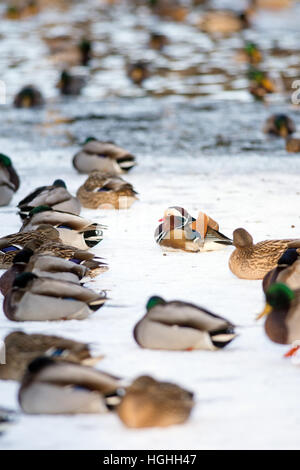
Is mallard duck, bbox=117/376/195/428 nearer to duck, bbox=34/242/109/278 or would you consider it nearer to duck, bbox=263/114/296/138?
duck, bbox=34/242/109/278

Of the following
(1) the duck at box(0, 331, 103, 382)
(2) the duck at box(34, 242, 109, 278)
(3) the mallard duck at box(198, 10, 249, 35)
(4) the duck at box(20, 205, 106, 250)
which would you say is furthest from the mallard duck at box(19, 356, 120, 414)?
(3) the mallard duck at box(198, 10, 249, 35)

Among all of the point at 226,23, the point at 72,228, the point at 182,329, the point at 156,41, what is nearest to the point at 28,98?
the point at 156,41

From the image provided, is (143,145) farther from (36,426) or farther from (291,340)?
(36,426)

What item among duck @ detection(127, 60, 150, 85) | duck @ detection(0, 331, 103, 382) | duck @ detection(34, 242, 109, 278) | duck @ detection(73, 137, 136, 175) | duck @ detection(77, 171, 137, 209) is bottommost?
duck @ detection(127, 60, 150, 85)

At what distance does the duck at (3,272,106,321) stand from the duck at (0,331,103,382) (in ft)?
1.93

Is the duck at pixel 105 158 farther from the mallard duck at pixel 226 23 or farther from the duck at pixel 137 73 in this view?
the mallard duck at pixel 226 23

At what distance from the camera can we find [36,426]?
4.16 meters

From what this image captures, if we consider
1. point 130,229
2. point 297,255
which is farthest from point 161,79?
point 297,255

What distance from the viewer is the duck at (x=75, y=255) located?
6375 millimetres

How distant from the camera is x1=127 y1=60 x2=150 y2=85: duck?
60.4ft

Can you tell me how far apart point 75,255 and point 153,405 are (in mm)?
2468

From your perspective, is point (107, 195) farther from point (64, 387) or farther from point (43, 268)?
point (64, 387)

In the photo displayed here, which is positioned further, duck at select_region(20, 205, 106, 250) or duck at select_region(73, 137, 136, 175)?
duck at select_region(73, 137, 136, 175)

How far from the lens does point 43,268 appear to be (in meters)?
5.79
